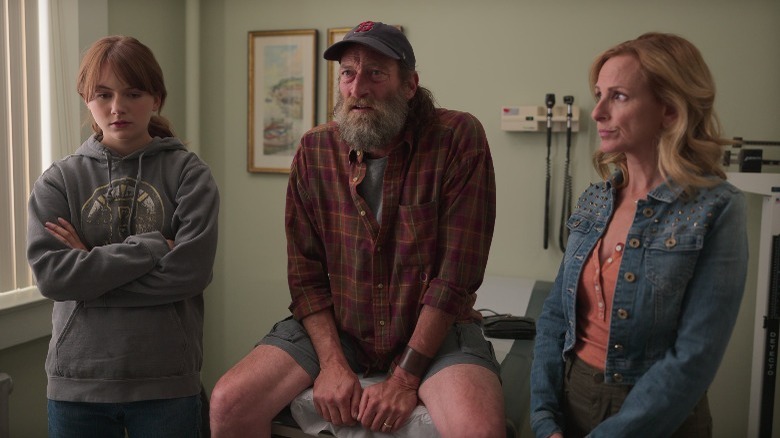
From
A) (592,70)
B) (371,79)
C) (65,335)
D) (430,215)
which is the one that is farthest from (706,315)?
(65,335)

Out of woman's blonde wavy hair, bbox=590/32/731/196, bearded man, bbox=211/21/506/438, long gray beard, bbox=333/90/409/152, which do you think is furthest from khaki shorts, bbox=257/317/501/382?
woman's blonde wavy hair, bbox=590/32/731/196

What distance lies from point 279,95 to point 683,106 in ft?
8.05

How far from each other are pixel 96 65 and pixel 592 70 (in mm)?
1190

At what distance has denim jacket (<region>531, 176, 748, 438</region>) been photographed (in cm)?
122

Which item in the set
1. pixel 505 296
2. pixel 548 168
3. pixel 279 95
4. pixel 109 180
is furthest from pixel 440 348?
pixel 279 95

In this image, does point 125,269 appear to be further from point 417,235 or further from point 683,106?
point 683,106

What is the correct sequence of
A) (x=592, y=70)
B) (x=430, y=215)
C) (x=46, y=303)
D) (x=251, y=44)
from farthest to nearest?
1. (x=251, y=44)
2. (x=46, y=303)
3. (x=430, y=215)
4. (x=592, y=70)

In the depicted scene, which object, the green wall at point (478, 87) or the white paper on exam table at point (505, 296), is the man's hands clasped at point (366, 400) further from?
the green wall at point (478, 87)

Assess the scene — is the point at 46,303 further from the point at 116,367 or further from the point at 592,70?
the point at 592,70

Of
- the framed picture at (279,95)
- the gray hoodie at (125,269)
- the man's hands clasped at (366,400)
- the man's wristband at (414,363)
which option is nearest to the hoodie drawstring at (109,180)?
the gray hoodie at (125,269)

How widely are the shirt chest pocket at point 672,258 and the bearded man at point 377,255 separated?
1.64 ft

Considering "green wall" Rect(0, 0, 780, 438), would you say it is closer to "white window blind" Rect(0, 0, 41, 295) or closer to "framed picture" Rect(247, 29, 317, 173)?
"framed picture" Rect(247, 29, 317, 173)

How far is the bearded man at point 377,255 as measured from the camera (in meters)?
1.61

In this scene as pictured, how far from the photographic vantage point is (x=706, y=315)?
4.00ft
